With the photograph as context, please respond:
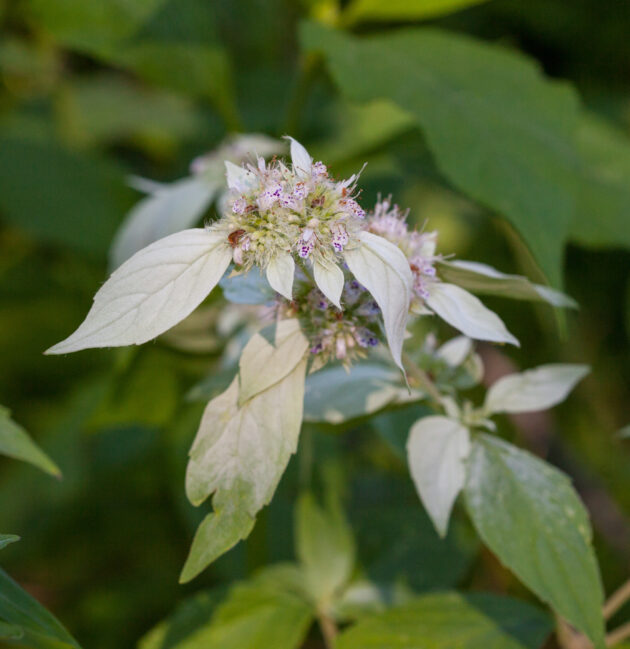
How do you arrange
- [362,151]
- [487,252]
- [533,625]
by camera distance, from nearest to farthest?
1. [533,625]
2. [362,151]
3. [487,252]

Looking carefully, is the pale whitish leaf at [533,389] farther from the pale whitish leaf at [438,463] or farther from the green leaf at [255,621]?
the green leaf at [255,621]

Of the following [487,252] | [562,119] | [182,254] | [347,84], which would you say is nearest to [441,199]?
[487,252]

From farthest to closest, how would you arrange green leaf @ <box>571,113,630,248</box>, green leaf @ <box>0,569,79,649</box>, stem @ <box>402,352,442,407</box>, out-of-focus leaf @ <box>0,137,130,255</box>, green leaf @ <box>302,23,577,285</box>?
1. out-of-focus leaf @ <box>0,137,130,255</box>
2. green leaf @ <box>571,113,630,248</box>
3. green leaf @ <box>302,23,577,285</box>
4. stem @ <box>402,352,442,407</box>
5. green leaf @ <box>0,569,79,649</box>

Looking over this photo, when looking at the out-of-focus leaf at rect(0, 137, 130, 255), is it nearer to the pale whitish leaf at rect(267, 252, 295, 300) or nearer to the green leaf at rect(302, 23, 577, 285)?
the green leaf at rect(302, 23, 577, 285)

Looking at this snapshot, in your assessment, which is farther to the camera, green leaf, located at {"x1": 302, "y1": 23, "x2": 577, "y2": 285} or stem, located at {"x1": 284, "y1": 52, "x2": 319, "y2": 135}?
stem, located at {"x1": 284, "y1": 52, "x2": 319, "y2": 135}

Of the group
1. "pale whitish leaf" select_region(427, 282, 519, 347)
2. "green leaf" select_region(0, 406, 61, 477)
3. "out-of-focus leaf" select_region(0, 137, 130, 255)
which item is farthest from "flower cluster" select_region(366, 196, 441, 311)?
"out-of-focus leaf" select_region(0, 137, 130, 255)

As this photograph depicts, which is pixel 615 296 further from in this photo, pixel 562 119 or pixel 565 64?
pixel 562 119

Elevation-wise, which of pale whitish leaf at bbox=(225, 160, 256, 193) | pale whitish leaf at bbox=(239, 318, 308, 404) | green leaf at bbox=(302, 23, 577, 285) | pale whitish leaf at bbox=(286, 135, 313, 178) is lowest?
pale whitish leaf at bbox=(239, 318, 308, 404)
